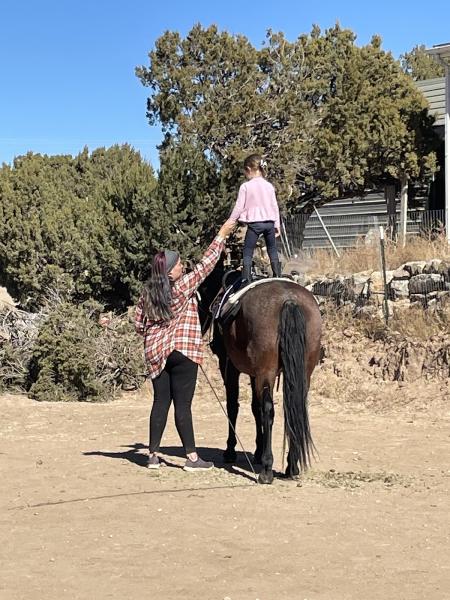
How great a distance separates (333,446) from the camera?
398 inches

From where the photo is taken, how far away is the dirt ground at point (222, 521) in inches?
203

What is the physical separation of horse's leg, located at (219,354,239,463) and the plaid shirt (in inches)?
28.2

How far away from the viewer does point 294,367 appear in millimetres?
7633

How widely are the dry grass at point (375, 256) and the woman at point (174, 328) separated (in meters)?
7.53

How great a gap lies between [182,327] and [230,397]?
120 centimetres

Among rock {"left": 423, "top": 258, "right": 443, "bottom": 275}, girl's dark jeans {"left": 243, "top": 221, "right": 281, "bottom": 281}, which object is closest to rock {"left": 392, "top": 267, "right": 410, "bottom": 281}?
rock {"left": 423, "top": 258, "right": 443, "bottom": 275}

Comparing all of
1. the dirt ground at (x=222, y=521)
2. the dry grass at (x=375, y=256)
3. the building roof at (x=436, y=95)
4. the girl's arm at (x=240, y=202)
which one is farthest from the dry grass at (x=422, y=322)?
the building roof at (x=436, y=95)

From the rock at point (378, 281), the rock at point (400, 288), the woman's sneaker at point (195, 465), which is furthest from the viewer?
the rock at point (378, 281)

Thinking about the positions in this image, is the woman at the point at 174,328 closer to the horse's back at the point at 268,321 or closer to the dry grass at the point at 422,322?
the horse's back at the point at 268,321

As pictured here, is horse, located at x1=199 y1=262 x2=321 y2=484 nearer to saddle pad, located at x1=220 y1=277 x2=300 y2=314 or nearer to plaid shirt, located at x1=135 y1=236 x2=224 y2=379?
saddle pad, located at x1=220 y1=277 x2=300 y2=314

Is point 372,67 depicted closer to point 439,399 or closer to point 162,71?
point 162,71

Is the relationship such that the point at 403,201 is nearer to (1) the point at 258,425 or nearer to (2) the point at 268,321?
(1) the point at 258,425

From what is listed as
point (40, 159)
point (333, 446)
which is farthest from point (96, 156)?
point (333, 446)

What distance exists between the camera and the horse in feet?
25.1
